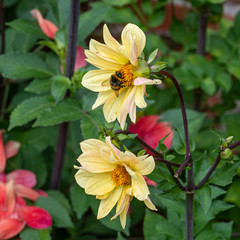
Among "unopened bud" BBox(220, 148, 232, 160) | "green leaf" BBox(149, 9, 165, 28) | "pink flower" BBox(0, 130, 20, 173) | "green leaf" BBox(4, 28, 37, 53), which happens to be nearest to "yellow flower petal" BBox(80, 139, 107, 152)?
"unopened bud" BBox(220, 148, 232, 160)

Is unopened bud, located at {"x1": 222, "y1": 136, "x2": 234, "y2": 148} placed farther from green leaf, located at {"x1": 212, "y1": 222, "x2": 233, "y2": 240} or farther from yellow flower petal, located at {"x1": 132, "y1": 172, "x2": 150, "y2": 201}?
green leaf, located at {"x1": 212, "y1": 222, "x2": 233, "y2": 240}

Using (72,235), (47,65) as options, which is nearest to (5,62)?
(47,65)

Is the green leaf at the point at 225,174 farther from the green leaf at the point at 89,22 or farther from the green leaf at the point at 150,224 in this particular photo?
the green leaf at the point at 89,22

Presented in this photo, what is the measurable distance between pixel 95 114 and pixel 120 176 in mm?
193

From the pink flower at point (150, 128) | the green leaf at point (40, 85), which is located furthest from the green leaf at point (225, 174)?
the green leaf at point (40, 85)

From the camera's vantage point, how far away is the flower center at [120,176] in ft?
1.42

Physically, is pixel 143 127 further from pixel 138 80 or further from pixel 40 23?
pixel 138 80

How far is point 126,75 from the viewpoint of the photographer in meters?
0.43

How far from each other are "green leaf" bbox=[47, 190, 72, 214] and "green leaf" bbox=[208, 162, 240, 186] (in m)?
0.31

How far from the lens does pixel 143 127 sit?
739 millimetres

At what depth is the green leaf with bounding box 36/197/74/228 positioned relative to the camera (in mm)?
678

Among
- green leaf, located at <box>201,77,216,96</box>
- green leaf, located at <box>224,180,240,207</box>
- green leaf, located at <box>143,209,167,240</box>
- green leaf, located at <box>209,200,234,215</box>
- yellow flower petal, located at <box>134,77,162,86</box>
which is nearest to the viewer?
yellow flower petal, located at <box>134,77,162,86</box>

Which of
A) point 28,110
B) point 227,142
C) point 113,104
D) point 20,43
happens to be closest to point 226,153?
point 227,142

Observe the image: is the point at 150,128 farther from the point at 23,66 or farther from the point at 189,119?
the point at 23,66
